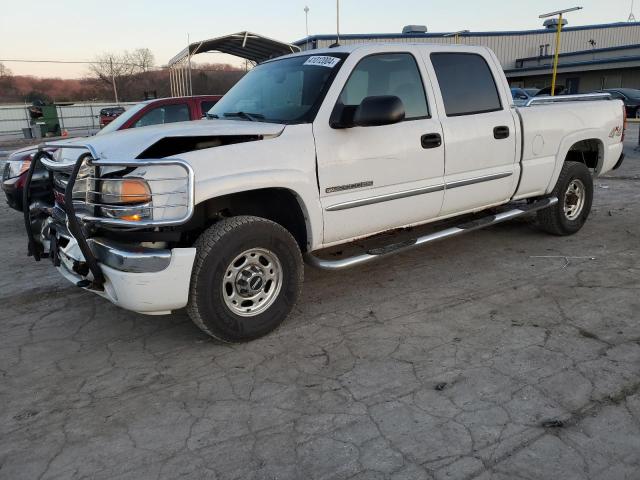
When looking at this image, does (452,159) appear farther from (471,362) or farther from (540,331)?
(471,362)

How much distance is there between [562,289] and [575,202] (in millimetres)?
2055

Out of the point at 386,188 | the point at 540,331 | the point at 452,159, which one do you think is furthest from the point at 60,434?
the point at 452,159

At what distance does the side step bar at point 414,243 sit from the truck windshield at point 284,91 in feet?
3.48

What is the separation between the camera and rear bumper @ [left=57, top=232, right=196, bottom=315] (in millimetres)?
3221

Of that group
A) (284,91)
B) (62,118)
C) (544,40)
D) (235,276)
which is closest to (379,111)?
(284,91)

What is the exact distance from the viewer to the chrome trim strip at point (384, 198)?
4.00 meters

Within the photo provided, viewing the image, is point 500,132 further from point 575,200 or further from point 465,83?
point 575,200

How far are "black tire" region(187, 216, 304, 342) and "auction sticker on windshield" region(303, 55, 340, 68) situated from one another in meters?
1.43

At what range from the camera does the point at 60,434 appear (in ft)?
9.19

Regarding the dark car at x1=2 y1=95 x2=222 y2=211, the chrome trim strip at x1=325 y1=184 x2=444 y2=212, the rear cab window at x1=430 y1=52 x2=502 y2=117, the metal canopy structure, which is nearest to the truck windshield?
the chrome trim strip at x1=325 y1=184 x2=444 y2=212

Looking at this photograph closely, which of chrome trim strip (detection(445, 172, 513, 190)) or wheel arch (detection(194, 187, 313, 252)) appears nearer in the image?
wheel arch (detection(194, 187, 313, 252))

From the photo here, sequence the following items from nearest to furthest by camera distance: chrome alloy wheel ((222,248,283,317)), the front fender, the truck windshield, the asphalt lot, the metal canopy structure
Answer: the asphalt lot → the front fender → chrome alloy wheel ((222,248,283,317)) → the truck windshield → the metal canopy structure

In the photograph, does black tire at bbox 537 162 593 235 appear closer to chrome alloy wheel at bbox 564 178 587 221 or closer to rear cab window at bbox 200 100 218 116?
chrome alloy wheel at bbox 564 178 587 221

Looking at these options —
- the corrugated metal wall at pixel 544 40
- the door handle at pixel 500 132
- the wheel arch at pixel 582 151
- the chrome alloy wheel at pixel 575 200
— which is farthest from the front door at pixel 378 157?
the corrugated metal wall at pixel 544 40
